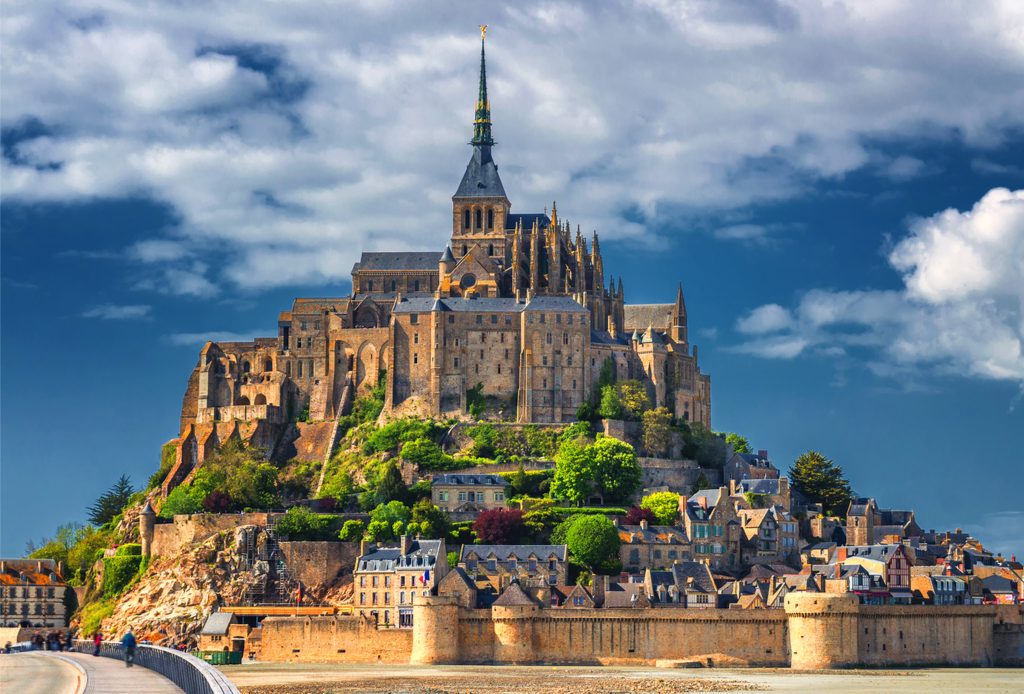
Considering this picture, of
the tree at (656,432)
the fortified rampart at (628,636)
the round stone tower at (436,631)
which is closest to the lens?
the round stone tower at (436,631)

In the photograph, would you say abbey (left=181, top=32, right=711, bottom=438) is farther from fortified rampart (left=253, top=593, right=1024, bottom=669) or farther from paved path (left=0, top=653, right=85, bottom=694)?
paved path (left=0, top=653, right=85, bottom=694)

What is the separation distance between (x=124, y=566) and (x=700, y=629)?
34938 millimetres

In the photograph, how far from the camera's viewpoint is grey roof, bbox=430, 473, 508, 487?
98.0 metres

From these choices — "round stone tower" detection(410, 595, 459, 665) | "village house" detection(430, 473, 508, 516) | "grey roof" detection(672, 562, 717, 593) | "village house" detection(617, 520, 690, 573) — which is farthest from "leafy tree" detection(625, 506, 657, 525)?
"round stone tower" detection(410, 595, 459, 665)

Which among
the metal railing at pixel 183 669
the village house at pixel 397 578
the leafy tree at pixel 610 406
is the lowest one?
the metal railing at pixel 183 669

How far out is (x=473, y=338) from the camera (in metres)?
107

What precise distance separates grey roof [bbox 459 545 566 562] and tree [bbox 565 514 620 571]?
37.5 inches

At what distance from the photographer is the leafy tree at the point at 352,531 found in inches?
3684

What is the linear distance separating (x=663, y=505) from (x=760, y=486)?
690cm

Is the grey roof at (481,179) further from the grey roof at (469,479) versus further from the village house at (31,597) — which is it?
the village house at (31,597)

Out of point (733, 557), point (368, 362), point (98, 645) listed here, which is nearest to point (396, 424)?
point (368, 362)

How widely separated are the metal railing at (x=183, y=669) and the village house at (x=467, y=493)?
30489 mm

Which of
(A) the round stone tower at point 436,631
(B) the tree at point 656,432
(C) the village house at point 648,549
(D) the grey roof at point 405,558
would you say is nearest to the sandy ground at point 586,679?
(A) the round stone tower at point 436,631

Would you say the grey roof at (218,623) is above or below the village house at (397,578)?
below
